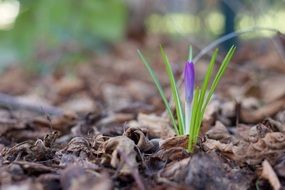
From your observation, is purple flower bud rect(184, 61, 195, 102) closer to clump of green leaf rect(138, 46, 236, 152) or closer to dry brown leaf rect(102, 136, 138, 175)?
clump of green leaf rect(138, 46, 236, 152)

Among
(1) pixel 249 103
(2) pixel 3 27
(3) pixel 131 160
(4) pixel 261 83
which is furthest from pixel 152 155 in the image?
(2) pixel 3 27

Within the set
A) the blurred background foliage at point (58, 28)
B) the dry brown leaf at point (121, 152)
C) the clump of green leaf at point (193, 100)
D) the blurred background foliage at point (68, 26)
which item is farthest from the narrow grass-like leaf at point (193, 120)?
the blurred background foliage at point (58, 28)

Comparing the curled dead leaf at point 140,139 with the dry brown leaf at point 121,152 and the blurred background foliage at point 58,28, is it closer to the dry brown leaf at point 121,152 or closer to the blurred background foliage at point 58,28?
the dry brown leaf at point 121,152

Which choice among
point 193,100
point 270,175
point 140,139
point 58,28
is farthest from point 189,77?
point 58,28

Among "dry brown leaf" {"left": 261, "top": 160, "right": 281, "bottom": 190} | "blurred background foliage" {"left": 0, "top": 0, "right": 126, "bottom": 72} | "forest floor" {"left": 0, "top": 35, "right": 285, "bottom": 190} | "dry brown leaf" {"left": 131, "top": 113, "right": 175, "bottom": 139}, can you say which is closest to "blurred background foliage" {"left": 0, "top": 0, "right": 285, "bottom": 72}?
"blurred background foliage" {"left": 0, "top": 0, "right": 126, "bottom": 72}

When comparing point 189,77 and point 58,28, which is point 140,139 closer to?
point 189,77

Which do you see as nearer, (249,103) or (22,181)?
(22,181)

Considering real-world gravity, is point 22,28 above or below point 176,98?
above

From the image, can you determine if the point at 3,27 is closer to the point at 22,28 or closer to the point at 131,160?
the point at 22,28
